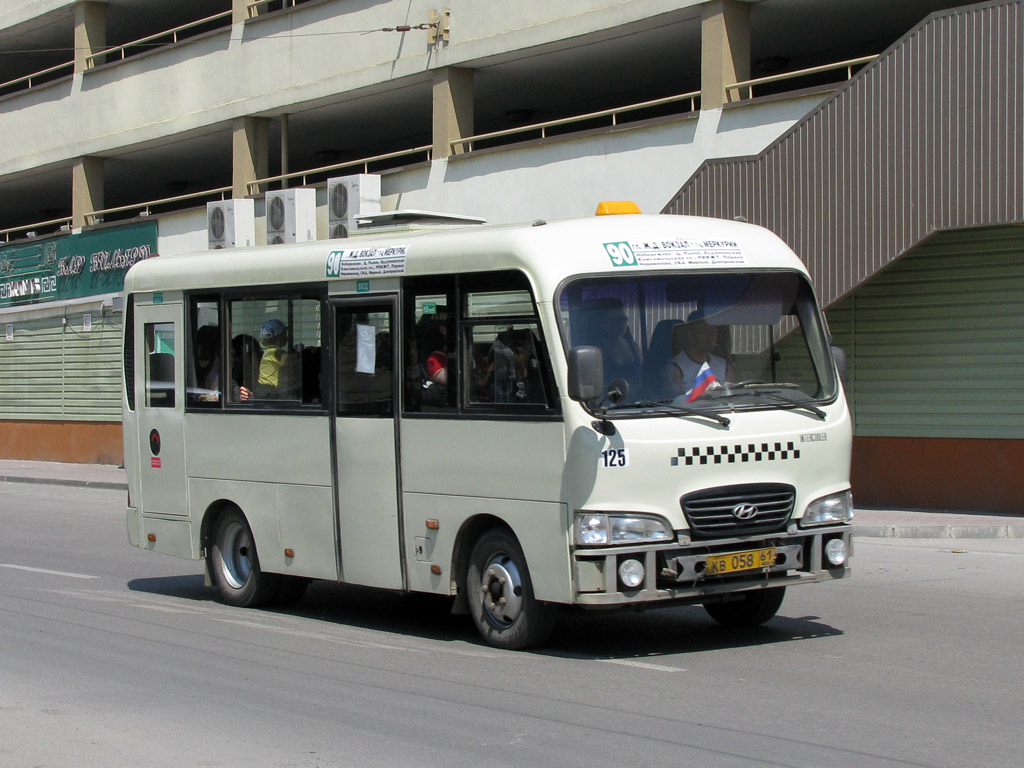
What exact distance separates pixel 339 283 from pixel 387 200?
1629 centimetres

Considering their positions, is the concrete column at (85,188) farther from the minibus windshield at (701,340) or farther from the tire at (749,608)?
the minibus windshield at (701,340)

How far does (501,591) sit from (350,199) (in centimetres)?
1757

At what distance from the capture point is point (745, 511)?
8398 millimetres

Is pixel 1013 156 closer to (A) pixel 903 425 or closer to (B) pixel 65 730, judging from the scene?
(A) pixel 903 425

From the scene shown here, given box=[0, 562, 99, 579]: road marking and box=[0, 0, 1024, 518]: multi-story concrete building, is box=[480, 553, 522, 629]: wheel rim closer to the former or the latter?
box=[0, 562, 99, 579]: road marking

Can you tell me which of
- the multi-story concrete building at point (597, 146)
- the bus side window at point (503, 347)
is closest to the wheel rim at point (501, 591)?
the bus side window at point (503, 347)

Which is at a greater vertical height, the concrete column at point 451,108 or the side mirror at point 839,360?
the concrete column at point 451,108

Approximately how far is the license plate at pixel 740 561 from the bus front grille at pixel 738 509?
12cm

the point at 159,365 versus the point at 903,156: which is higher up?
the point at 903,156

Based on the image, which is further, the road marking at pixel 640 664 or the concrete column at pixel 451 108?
the concrete column at pixel 451 108

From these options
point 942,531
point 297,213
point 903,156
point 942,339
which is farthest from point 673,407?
point 297,213

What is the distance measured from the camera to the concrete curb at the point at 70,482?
26109 millimetres

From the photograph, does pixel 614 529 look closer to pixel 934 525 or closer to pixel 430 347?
pixel 430 347

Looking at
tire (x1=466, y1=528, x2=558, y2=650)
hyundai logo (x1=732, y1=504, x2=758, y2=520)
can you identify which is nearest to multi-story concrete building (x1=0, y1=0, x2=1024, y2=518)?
hyundai logo (x1=732, y1=504, x2=758, y2=520)
